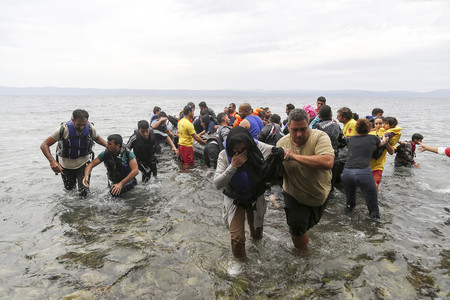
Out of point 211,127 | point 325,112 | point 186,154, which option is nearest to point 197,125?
point 211,127

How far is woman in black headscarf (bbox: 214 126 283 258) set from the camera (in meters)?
3.32

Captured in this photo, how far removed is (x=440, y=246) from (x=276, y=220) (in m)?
2.81

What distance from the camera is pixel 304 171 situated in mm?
3400

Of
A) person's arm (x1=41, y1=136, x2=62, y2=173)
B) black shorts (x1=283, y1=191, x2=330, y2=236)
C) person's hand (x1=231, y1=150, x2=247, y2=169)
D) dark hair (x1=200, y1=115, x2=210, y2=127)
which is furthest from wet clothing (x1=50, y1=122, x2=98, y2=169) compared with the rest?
dark hair (x1=200, y1=115, x2=210, y2=127)

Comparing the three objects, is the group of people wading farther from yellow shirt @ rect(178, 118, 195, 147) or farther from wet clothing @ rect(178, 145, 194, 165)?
wet clothing @ rect(178, 145, 194, 165)

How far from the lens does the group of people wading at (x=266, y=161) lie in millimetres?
3331

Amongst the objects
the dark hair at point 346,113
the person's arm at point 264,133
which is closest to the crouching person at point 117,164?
the person's arm at point 264,133

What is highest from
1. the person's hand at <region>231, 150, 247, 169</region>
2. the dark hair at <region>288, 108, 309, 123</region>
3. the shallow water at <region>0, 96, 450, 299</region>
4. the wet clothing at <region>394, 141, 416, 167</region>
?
the dark hair at <region>288, 108, 309, 123</region>

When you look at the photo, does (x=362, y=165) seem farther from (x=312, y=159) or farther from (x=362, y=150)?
(x=312, y=159)

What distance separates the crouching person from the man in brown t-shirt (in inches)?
143

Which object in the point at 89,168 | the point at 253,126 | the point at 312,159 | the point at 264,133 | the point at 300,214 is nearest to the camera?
the point at 312,159

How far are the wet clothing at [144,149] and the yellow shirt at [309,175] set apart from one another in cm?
450

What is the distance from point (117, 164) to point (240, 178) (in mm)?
3526

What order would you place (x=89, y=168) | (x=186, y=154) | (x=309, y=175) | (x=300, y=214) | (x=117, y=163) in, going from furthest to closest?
(x=186, y=154)
(x=117, y=163)
(x=89, y=168)
(x=300, y=214)
(x=309, y=175)
